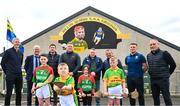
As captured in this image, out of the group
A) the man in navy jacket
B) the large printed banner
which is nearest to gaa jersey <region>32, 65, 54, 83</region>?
the man in navy jacket

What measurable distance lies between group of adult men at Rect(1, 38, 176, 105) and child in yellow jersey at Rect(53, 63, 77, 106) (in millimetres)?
1938

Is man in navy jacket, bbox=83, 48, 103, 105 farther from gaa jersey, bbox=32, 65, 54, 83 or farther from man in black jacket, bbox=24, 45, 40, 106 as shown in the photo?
gaa jersey, bbox=32, 65, 54, 83

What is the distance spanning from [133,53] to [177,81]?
61.7ft

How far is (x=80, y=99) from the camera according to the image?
12.1 meters

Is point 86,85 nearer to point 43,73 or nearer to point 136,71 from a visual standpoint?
point 136,71

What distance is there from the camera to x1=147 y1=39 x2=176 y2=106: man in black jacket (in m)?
10.5

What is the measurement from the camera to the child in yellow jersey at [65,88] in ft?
28.1

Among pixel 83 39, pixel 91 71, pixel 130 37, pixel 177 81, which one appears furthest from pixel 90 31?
pixel 91 71

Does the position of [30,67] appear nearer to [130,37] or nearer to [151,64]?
[151,64]

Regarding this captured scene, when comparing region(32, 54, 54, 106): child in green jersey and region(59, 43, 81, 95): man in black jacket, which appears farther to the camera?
region(59, 43, 81, 95): man in black jacket

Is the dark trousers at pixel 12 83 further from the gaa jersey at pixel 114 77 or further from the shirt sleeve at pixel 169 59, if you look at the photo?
the shirt sleeve at pixel 169 59

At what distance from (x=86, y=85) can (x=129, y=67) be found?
1.38 meters

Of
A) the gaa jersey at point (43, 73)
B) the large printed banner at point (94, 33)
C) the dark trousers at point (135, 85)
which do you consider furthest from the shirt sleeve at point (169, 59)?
the large printed banner at point (94, 33)

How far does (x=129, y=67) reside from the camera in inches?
439
